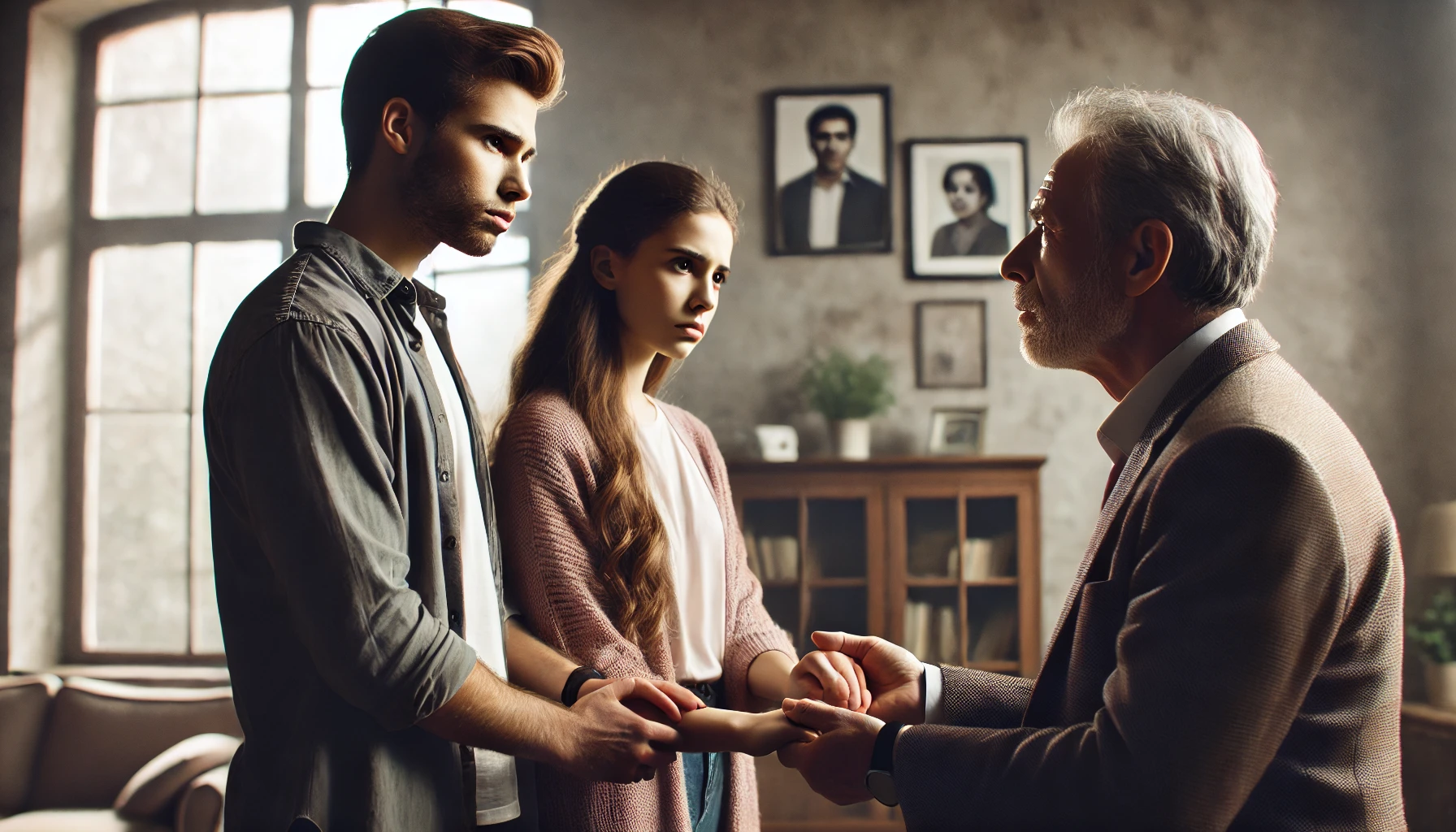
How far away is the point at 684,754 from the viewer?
1.65 m

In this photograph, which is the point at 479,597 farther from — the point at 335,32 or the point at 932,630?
the point at 335,32

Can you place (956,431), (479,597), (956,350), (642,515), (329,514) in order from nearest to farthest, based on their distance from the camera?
(329,514) → (479,597) → (642,515) → (956,431) → (956,350)

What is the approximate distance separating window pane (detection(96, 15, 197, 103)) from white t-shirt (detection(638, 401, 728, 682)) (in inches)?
179

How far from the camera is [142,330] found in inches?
193

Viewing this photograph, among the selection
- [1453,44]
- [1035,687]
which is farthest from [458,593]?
[1453,44]

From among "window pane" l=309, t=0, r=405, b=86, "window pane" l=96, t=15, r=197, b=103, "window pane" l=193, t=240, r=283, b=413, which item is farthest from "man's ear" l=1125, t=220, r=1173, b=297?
"window pane" l=96, t=15, r=197, b=103

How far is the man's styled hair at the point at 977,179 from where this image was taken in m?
4.55

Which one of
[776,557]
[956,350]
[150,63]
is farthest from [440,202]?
[150,63]

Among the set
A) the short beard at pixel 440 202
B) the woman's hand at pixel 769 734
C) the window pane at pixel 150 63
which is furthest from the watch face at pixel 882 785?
the window pane at pixel 150 63

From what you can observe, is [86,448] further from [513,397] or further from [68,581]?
[513,397]

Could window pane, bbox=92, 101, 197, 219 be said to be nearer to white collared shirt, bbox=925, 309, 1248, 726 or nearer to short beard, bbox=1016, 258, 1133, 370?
short beard, bbox=1016, 258, 1133, 370

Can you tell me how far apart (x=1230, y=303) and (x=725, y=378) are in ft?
10.7

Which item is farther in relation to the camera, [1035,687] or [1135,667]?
[1035,687]

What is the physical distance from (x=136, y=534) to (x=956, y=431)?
413cm
